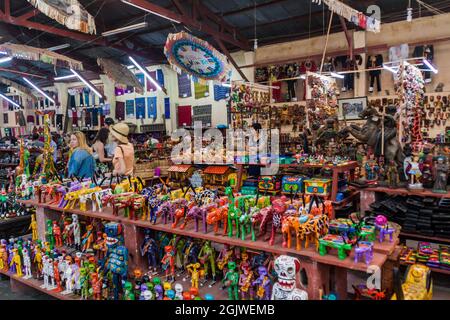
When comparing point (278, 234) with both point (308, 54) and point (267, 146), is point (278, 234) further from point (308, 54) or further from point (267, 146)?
point (308, 54)

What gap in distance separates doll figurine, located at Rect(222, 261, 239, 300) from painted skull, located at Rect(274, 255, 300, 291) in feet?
1.30

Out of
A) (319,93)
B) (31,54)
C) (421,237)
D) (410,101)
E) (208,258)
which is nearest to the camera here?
(208,258)

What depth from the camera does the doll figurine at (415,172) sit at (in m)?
3.81

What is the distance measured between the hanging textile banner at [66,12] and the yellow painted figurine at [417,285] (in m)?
5.26

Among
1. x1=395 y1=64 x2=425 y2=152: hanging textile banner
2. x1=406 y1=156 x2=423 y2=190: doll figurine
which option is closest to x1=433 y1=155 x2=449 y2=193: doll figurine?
x1=406 y1=156 x2=423 y2=190: doll figurine

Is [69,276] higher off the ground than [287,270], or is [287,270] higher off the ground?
[287,270]

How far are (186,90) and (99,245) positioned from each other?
31.2 ft

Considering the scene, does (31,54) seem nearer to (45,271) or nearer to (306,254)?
(45,271)

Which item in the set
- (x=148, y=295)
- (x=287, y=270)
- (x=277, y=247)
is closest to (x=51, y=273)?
(x=148, y=295)

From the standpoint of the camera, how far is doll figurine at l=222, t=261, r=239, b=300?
231cm

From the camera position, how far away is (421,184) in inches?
152

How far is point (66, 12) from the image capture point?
5055mm

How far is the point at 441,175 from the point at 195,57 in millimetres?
4565

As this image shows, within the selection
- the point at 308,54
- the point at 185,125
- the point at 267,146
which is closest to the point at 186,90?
the point at 185,125
